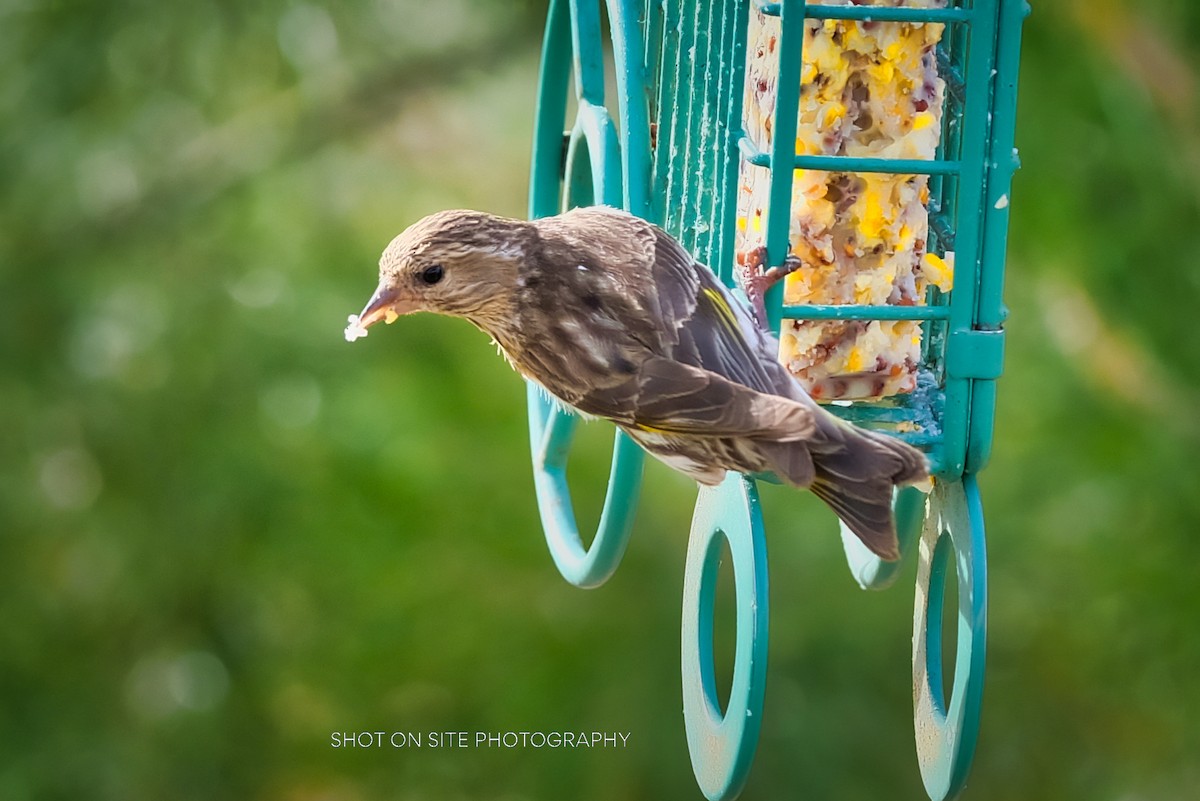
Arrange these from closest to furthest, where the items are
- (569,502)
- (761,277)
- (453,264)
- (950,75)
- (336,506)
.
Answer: (761,277), (950,75), (453,264), (569,502), (336,506)

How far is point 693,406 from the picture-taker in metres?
2.69

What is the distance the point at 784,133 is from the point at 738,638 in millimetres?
863

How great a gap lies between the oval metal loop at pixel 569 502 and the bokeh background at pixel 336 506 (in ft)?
6.12

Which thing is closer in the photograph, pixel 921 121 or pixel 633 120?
pixel 921 121

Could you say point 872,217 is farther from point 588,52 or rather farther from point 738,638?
point 588,52

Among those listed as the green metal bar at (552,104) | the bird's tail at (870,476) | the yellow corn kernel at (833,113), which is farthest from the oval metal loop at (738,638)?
the green metal bar at (552,104)

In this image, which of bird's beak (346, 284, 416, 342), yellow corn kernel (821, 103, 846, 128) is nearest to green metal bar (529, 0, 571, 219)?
bird's beak (346, 284, 416, 342)

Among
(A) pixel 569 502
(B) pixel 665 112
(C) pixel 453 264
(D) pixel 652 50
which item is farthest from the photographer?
(A) pixel 569 502

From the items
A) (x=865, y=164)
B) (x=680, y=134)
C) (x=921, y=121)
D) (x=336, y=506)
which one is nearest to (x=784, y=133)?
(x=865, y=164)

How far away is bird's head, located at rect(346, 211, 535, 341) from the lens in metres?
3.01

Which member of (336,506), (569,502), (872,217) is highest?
(872,217)

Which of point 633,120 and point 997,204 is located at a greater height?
point 633,120

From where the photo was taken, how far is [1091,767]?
6.05 m

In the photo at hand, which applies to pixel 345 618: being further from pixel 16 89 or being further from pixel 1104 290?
pixel 1104 290
